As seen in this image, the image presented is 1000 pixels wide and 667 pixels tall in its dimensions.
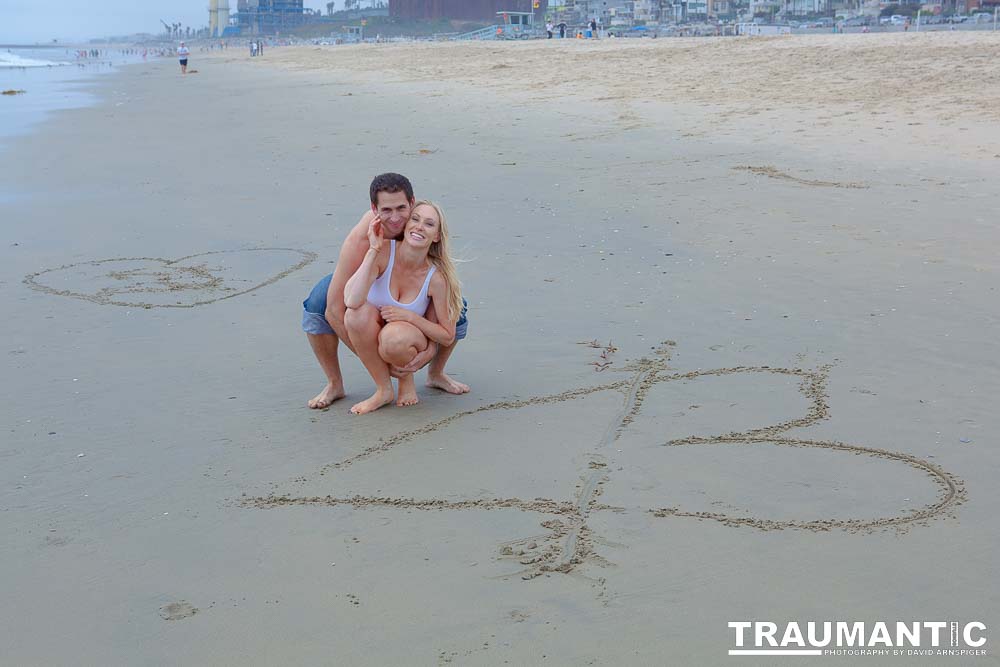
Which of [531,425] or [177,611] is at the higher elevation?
[531,425]

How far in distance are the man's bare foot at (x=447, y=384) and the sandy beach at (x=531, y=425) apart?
0.26 ft

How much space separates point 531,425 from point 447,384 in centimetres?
56

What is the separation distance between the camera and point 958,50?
1847 centimetres

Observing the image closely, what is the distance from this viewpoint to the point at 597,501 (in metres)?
3.30

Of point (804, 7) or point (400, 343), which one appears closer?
point (400, 343)

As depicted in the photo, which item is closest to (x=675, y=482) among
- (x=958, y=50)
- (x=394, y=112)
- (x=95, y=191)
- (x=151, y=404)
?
(x=151, y=404)

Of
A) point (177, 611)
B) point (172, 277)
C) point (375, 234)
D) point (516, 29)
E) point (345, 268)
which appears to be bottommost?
point (177, 611)

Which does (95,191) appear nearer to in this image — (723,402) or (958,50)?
(723,402)

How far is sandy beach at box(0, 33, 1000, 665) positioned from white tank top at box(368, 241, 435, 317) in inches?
17.3

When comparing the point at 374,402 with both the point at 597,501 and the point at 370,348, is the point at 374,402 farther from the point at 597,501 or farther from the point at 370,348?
the point at 597,501

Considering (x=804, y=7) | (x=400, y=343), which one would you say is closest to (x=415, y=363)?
(x=400, y=343)

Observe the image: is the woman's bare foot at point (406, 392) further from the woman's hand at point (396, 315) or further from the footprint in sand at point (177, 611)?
the footprint in sand at point (177, 611)

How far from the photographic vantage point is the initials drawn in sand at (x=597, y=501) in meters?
3.01

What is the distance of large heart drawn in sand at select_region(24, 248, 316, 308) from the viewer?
5977 millimetres
